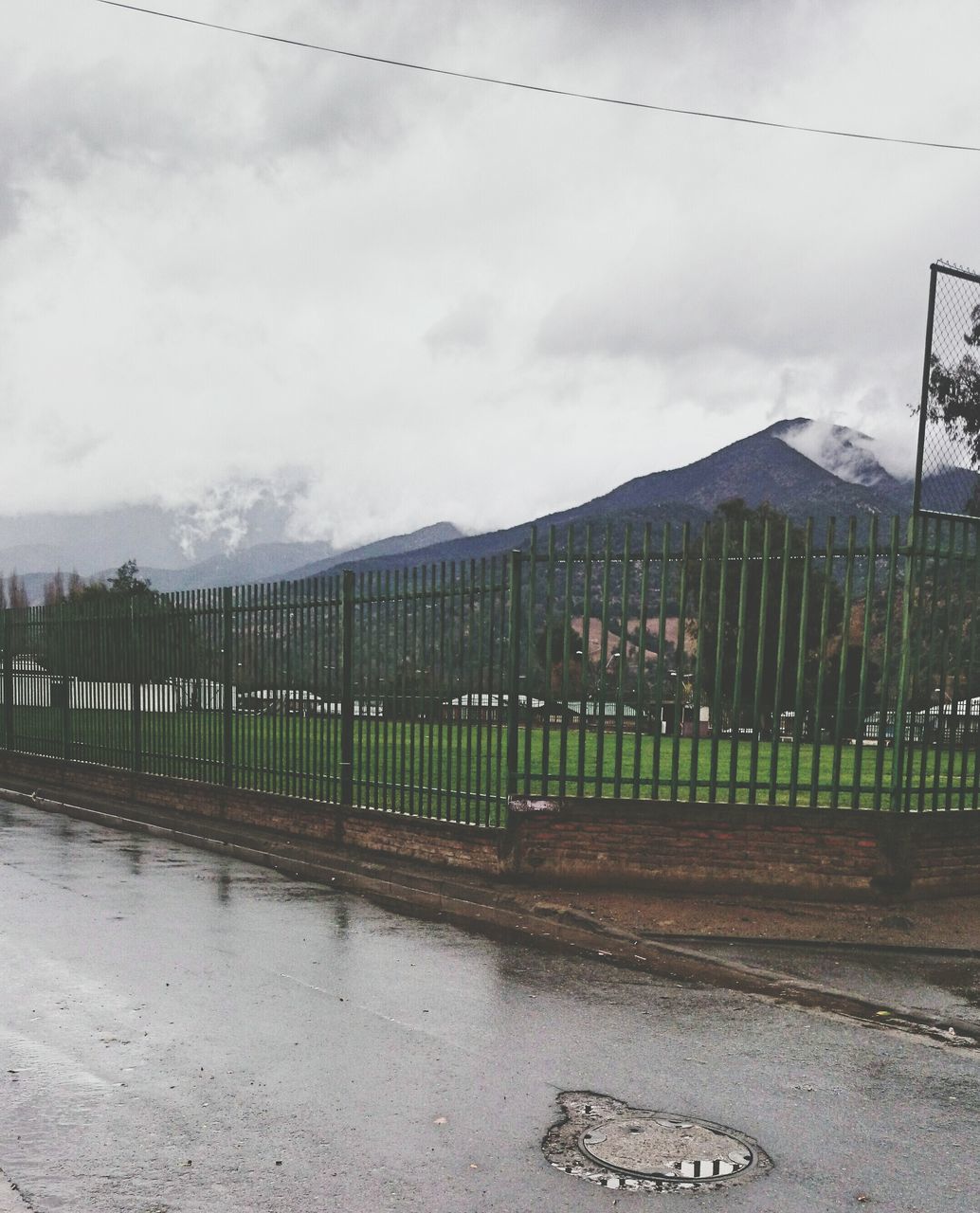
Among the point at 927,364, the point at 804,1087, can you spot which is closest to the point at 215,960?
the point at 804,1087

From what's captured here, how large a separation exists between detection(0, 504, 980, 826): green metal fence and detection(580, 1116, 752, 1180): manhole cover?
4045 mm

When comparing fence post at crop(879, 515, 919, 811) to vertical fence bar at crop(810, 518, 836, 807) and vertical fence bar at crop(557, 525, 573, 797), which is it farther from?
vertical fence bar at crop(557, 525, 573, 797)

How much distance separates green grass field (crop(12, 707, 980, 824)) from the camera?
971 centimetres

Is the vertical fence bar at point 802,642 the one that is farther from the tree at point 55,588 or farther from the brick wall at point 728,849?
the tree at point 55,588

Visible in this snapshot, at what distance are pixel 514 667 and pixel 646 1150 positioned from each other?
602 cm

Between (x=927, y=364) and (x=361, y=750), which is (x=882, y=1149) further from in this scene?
(x=361, y=750)

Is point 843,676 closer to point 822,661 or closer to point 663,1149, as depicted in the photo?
point 822,661

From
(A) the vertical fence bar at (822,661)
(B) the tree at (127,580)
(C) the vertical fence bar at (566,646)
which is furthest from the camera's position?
(B) the tree at (127,580)

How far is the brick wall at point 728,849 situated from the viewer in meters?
9.52

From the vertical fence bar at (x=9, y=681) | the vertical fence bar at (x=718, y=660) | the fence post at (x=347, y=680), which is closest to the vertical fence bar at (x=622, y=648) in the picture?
the vertical fence bar at (x=718, y=660)

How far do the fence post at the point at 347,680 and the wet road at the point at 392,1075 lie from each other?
3562mm

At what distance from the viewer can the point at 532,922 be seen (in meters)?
9.35

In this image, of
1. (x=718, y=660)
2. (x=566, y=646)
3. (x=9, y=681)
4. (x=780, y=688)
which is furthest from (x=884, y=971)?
(x=9, y=681)

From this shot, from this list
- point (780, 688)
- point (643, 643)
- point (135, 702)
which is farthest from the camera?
point (135, 702)
